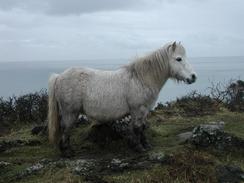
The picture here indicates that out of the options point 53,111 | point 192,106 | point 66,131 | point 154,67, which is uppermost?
point 154,67

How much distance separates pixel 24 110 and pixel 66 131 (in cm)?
549

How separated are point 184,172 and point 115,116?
6.72ft

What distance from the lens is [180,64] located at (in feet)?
29.1

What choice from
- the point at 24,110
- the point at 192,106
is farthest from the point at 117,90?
the point at 24,110

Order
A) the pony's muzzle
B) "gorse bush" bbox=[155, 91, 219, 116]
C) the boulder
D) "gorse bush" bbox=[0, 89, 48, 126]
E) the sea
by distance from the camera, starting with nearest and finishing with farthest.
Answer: the boulder
the pony's muzzle
"gorse bush" bbox=[155, 91, 219, 116]
"gorse bush" bbox=[0, 89, 48, 126]
the sea

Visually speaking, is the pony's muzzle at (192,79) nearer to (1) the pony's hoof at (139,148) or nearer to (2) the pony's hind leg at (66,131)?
(1) the pony's hoof at (139,148)

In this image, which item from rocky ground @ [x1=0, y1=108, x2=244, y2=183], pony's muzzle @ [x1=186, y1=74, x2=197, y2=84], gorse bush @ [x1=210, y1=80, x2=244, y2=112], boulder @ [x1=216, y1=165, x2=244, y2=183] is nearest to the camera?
boulder @ [x1=216, y1=165, x2=244, y2=183]

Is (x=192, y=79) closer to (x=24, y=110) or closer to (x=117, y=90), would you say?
(x=117, y=90)

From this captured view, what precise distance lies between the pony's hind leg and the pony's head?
6.94ft

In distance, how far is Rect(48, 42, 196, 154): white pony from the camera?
8.71m

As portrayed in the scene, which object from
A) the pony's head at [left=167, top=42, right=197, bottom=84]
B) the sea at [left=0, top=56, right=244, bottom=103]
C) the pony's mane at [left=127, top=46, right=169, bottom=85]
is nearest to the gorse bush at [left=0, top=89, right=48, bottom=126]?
the sea at [left=0, top=56, right=244, bottom=103]

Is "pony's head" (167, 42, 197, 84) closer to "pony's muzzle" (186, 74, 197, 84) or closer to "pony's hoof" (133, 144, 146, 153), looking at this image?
"pony's muzzle" (186, 74, 197, 84)

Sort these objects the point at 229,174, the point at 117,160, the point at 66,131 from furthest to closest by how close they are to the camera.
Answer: the point at 66,131 < the point at 117,160 < the point at 229,174

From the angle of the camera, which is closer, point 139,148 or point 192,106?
point 139,148
